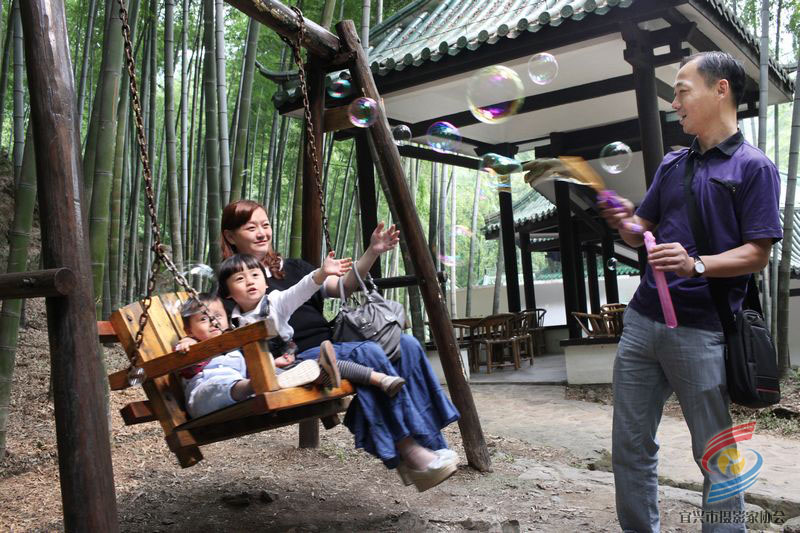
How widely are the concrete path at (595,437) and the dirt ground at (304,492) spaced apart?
1.06 feet

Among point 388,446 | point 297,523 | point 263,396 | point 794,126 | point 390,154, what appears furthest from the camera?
point 794,126

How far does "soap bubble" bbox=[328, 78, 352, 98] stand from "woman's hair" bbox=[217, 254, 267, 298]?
83.6 inches

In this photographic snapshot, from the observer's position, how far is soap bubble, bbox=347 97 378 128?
3.66 meters

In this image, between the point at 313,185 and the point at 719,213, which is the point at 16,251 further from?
the point at 719,213

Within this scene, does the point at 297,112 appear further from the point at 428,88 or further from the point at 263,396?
the point at 263,396

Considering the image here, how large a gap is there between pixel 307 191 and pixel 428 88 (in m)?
3.27

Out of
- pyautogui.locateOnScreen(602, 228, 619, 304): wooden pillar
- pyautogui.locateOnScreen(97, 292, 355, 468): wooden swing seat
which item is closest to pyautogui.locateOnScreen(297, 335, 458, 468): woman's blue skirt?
pyautogui.locateOnScreen(97, 292, 355, 468): wooden swing seat

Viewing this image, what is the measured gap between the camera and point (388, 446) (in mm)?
2521

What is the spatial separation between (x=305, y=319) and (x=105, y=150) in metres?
1.53

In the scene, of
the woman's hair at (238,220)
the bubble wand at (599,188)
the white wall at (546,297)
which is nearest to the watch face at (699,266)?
the bubble wand at (599,188)

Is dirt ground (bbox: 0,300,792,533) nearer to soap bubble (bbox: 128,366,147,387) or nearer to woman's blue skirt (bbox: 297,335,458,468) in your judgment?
woman's blue skirt (bbox: 297,335,458,468)

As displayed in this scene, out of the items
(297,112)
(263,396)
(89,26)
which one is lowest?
(263,396)

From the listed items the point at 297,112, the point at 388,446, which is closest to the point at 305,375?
the point at 388,446

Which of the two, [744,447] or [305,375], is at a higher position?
[305,375]
